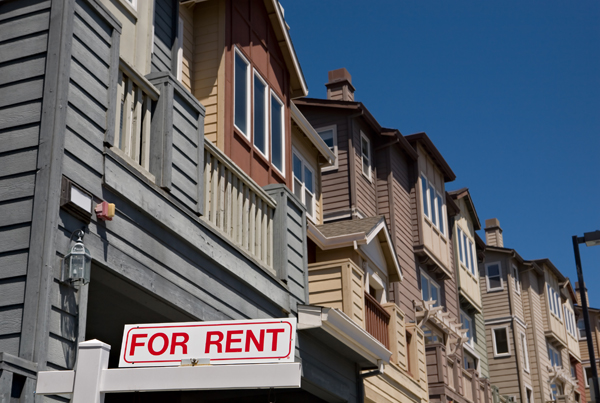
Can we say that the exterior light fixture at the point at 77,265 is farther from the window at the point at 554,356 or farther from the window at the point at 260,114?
the window at the point at 554,356

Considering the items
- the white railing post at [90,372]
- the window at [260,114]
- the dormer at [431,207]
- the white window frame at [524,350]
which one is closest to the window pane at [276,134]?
the window at [260,114]

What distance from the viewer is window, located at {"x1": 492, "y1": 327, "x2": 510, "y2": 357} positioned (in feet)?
118

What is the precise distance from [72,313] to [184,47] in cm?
709

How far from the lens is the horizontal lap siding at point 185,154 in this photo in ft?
25.4

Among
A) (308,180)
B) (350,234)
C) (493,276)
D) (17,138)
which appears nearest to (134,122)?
(17,138)

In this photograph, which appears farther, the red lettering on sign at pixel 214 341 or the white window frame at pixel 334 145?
the white window frame at pixel 334 145

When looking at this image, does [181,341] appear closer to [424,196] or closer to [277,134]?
[277,134]

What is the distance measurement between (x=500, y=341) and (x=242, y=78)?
27.4 meters

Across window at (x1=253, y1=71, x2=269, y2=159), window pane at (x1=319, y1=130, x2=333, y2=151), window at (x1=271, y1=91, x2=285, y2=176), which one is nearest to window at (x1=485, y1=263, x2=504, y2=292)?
window pane at (x1=319, y1=130, x2=333, y2=151)

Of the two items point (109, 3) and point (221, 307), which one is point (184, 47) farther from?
point (221, 307)

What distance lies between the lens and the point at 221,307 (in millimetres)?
8234

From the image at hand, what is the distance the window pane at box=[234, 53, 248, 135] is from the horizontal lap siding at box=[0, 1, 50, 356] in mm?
5306

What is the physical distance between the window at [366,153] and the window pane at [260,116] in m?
11.8

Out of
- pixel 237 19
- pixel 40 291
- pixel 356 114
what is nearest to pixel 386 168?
pixel 356 114
